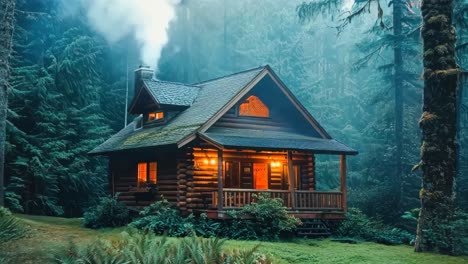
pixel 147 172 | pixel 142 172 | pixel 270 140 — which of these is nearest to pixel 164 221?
pixel 147 172

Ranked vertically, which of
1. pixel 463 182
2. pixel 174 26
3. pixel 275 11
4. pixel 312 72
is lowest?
pixel 463 182

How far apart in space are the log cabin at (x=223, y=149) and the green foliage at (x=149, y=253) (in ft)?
27.1

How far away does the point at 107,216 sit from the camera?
23.2 m

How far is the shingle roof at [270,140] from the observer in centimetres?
2148

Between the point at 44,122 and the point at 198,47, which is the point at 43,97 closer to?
the point at 44,122

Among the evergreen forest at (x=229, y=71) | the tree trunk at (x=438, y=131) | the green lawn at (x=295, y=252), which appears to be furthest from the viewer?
the evergreen forest at (x=229, y=71)

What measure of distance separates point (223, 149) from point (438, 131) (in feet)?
29.0

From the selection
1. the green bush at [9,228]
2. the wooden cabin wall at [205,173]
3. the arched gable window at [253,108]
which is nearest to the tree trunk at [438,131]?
the wooden cabin wall at [205,173]

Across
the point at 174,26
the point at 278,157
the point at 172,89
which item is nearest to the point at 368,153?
the point at 278,157

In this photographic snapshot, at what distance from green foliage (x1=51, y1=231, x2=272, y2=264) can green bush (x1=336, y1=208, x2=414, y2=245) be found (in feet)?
34.6

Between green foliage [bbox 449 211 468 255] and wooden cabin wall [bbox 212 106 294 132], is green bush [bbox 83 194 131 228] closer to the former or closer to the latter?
wooden cabin wall [bbox 212 106 294 132]

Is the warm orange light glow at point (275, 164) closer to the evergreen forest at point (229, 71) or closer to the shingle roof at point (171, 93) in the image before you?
the evergreen forest at point (229, 71)

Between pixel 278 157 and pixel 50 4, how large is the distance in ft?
72.1

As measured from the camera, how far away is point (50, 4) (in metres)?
38.1
